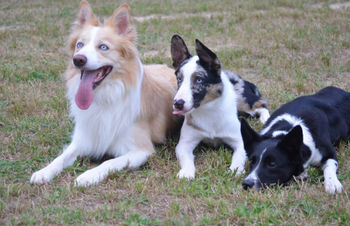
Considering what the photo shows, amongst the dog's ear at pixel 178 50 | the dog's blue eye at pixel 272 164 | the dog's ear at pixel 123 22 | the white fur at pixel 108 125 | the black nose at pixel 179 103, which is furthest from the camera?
the dog's ear at pixel 178 50

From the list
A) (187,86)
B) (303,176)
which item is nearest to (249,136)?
(303,176)

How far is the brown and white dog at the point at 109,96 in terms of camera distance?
13.8ft

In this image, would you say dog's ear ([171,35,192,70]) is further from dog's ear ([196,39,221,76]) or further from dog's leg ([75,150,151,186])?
dog's leg ([75,150,151,186])

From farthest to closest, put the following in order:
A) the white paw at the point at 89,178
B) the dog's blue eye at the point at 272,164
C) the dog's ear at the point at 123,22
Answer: the dog's ear at the point at 123,22 → the white paw at the point at 89,178 → the dog's blue eye at the point at 272,164

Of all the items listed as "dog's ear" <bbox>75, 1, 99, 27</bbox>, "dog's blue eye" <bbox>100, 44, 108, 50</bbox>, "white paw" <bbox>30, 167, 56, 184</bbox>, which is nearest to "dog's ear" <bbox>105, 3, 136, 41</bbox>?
"dog's ear" <bbox>75, 1, 99, 27</bbox>

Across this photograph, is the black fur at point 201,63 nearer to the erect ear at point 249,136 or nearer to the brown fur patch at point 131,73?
the brown fur patch at point 131,73

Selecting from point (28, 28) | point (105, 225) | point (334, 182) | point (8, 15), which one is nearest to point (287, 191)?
point (334, 182)

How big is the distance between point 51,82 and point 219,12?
5810mm

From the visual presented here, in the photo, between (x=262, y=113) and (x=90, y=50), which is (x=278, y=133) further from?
(x=90, y=50)

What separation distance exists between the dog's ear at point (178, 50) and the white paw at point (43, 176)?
1.76 m

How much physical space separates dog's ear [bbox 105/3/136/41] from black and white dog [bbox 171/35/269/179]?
0.47 metres

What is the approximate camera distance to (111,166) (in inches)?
162

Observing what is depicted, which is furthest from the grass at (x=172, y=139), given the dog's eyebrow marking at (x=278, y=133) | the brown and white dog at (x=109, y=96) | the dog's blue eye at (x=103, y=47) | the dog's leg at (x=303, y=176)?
the dog's blue eye at (x=103, y=47)

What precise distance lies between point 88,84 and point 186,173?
4.21 feet
